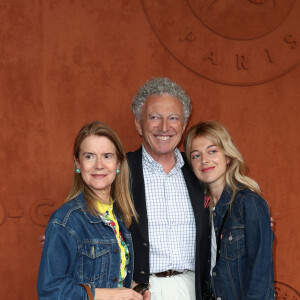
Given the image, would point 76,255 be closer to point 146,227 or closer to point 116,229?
point 116,229

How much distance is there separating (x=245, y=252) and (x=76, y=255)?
919 millimetres

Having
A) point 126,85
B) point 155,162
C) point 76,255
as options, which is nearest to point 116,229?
point 76,255

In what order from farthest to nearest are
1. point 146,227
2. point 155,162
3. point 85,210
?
1. point 155,162
2. point 146,227
3. point 85,210

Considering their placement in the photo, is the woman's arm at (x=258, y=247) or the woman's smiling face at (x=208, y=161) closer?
the woman's arm at (x=258, y=247)

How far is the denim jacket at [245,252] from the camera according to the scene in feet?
6.52

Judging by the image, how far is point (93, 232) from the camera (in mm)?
1784

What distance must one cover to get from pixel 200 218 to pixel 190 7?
168 centimetres

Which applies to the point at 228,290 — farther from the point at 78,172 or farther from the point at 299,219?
the point at 299,219

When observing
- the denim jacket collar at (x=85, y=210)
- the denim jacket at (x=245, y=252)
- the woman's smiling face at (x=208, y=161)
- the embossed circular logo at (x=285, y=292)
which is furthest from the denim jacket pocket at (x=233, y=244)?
the embossed circular logo at (x=285, y=292)

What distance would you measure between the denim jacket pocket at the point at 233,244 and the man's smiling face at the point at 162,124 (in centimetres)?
66

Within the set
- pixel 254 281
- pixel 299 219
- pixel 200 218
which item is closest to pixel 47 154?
pixel 200 218

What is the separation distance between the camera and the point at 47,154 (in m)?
2.78

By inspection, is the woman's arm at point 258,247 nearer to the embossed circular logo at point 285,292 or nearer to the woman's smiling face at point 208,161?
the woman's smiling face at point 208,161

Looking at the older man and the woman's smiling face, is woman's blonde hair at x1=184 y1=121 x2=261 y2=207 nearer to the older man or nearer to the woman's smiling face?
the woman's smiling face
